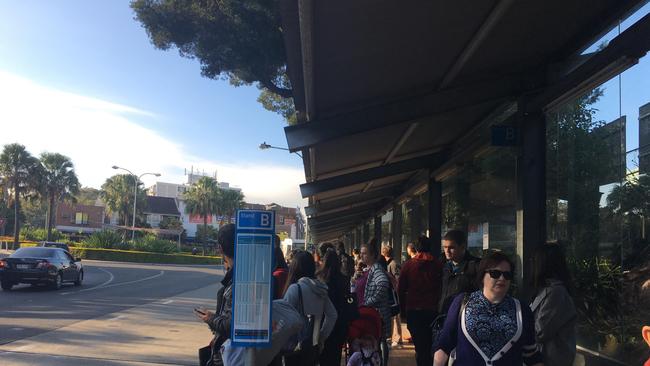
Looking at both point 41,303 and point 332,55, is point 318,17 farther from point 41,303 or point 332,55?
point 41,303

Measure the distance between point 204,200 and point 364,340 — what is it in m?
70.1

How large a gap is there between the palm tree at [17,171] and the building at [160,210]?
43.5 m

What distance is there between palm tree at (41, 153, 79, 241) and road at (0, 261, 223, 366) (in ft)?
132

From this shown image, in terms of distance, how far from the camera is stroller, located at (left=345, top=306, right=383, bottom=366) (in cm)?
513

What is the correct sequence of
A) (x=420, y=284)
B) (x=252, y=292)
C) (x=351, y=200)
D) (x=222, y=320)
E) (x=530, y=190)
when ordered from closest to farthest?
1. (x=252, y=292)
2. (x=222, y=320)
3. (x=420, y=284)
4. (x=530, y=190)
5. (x=351, y=200)

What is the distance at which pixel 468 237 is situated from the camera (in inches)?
398

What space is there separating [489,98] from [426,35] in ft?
6.34

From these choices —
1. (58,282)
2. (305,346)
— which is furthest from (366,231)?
(305,346)

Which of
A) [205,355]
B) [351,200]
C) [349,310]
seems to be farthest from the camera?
[351,200]

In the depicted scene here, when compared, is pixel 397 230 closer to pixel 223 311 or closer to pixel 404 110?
pixel 404 110

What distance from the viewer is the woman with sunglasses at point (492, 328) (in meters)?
2.92

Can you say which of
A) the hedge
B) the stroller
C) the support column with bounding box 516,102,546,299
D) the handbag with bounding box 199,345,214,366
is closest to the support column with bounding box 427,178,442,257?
the support column with bounding box 516,102,546,299

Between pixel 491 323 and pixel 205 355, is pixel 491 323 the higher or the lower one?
the higher one

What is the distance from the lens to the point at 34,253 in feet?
62.8
